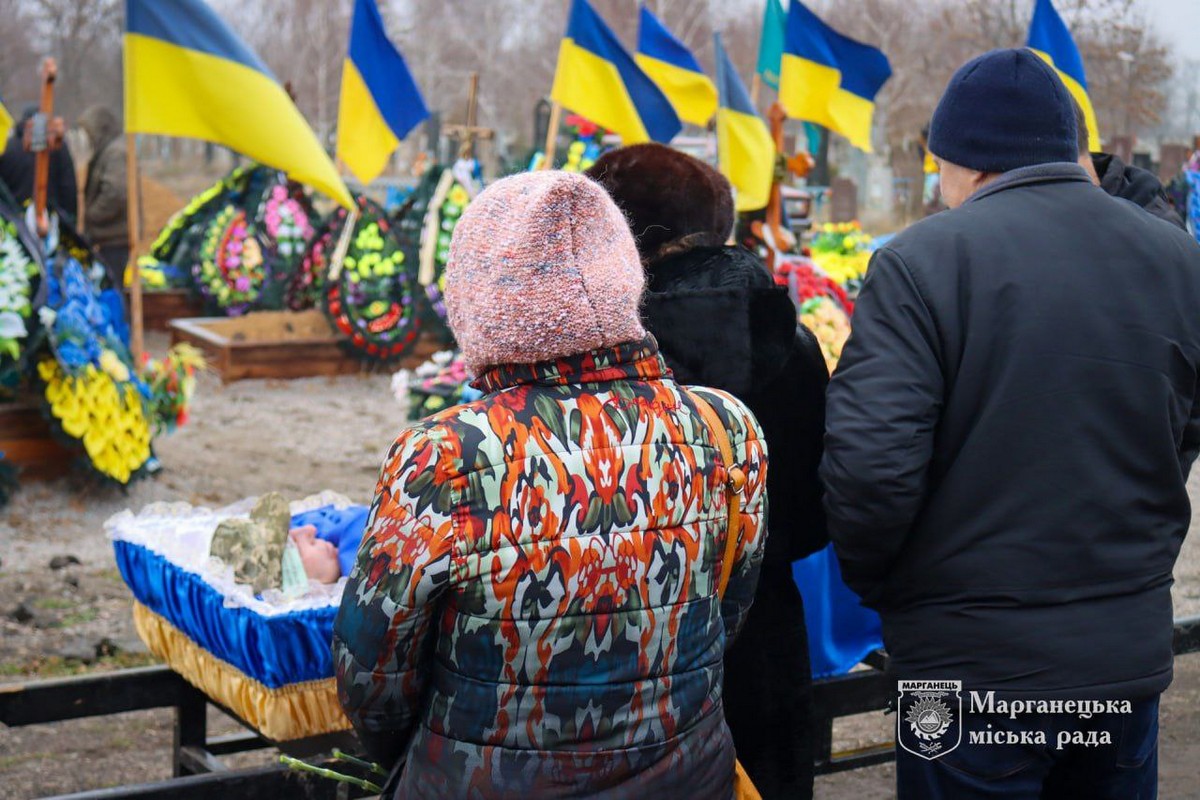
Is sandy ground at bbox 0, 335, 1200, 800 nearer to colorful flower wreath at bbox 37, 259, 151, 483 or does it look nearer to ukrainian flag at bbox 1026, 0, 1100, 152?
colorful flower wreath at bbox 37, 259, 151, 483

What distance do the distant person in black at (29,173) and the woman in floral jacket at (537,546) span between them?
7.14 meters

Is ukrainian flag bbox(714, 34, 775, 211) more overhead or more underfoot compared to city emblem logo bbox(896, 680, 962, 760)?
more overhead

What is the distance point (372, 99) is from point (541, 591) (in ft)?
20.9

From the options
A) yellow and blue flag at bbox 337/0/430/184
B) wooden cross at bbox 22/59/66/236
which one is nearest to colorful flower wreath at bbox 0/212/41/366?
wooden cross at bbox 22/59/66/236

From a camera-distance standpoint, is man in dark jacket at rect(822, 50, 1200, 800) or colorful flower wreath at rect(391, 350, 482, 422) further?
colorful flower wreath at rect(391, 350, 482, 422)

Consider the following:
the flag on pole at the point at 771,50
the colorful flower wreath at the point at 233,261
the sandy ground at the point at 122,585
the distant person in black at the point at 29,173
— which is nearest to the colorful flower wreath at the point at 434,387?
the sandy ground at the point at 122,585

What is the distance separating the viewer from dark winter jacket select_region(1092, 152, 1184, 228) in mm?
3184

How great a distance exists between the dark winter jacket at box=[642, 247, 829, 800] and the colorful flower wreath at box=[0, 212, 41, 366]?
14.0 ft

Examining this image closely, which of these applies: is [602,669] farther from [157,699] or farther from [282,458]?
[282,458]

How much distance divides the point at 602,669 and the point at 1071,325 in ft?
2.88

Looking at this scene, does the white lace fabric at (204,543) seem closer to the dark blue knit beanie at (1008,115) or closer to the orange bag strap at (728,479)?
the orange bag strap at (728,479)

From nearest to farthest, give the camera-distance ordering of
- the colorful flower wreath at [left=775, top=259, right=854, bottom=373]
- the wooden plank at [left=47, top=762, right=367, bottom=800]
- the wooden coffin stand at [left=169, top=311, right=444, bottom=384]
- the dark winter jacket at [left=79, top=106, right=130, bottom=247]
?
the wooden plank at [left=47, top=762, right=367, bottom=800] → the colorful flower wreath at [left=775, top=259, right=854, bottom=373] → the dark winter jacket at [left=79, top=106, right=130, bottom=247] → the wooden coffin stand at [left=169, top=311, right=444, bottom=384]

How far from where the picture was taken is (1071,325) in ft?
6.70

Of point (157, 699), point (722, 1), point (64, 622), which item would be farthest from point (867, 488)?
point (722, 1)
